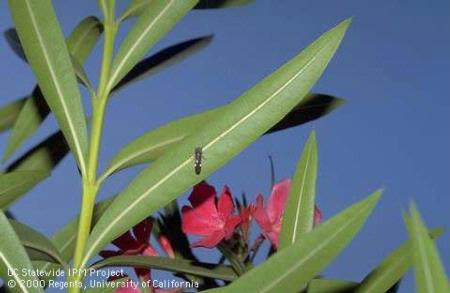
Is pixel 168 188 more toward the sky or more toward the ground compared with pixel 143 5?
more toward the ground

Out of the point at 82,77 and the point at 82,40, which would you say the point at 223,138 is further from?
the point at 82,40

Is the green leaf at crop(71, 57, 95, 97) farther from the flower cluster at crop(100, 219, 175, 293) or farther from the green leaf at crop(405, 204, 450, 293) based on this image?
the green leaf at crop(405, 204, 450, 293)

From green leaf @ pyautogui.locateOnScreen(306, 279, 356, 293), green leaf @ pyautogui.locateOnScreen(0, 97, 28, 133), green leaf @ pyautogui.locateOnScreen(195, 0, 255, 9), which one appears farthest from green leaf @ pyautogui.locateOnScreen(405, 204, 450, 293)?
green leaf @ pyautogui.locateOnScreen(0, 97, 28, 133)

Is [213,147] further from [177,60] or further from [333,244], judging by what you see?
[177,60]

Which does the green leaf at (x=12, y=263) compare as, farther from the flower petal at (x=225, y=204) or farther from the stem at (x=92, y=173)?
the flower petal at (x=225, y=204)

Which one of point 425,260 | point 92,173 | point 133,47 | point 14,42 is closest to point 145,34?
point 133,47

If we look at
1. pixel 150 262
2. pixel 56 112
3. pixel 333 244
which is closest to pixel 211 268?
pixel 150 262

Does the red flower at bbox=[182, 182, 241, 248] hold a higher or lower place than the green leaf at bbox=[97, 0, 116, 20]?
lower
